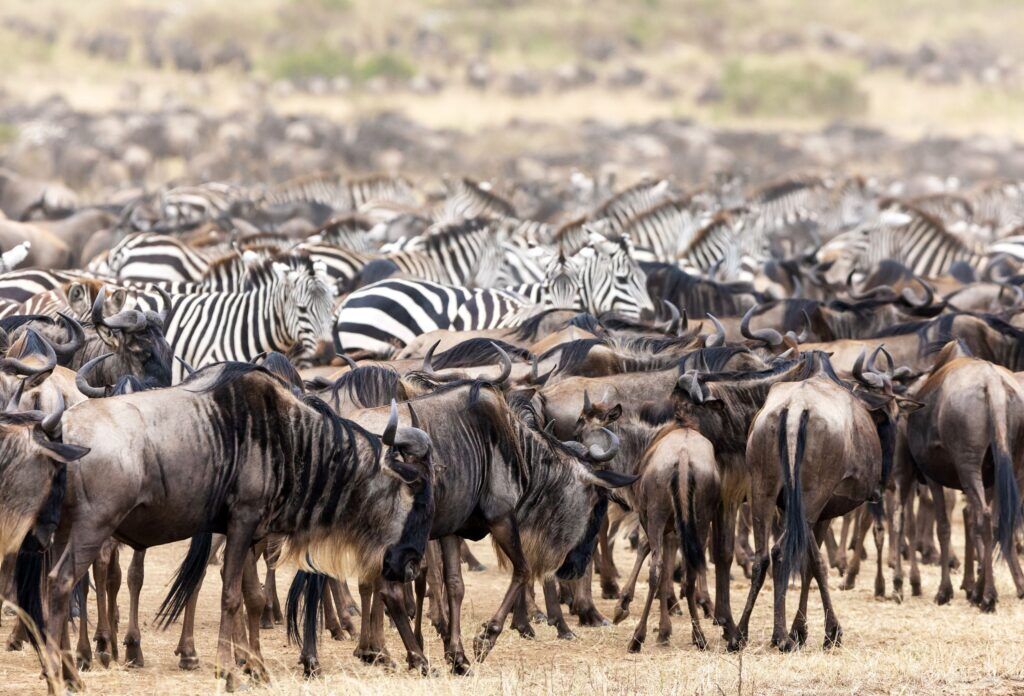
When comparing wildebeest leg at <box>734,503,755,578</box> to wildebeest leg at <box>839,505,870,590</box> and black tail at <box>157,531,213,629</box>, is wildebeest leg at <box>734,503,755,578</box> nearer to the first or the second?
wildebeest leg at <box>839,505,870,590</box>

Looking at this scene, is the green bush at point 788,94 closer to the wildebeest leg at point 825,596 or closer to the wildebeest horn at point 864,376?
the wildebeest horn at point 864,376

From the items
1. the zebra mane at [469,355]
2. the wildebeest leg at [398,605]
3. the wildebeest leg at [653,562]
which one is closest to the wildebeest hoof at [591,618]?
the wildebeest leg at [653,562]

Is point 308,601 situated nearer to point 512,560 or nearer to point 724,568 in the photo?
point 512,560

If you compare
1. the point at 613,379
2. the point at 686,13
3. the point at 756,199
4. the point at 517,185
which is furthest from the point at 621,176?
the point at 686,13

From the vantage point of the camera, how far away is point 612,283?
13.5 meters

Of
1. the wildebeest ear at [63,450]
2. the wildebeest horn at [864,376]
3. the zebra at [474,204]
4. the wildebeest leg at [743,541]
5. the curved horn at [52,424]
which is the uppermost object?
the zebra at [474,204]

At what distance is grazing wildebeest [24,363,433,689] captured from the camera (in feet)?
20.3

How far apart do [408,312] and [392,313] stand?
0.13 m

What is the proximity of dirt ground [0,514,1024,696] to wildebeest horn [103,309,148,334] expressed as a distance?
154 cm

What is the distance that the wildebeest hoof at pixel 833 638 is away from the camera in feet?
25.6

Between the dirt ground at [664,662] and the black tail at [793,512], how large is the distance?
18.2 inches

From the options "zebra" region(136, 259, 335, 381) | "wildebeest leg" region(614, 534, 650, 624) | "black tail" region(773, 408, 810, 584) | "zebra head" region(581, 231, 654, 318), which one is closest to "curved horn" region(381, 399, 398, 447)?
"black tail" region(773, 408, 810, 584)

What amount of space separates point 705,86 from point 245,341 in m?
47.1

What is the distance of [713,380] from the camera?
841 centimetres
